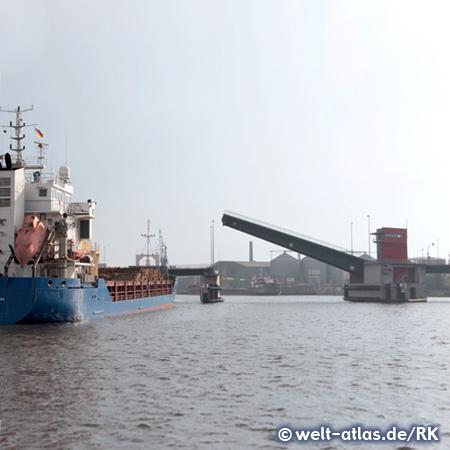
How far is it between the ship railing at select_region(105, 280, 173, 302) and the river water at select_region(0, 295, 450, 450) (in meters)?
12.1

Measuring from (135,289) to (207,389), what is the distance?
1102 inches

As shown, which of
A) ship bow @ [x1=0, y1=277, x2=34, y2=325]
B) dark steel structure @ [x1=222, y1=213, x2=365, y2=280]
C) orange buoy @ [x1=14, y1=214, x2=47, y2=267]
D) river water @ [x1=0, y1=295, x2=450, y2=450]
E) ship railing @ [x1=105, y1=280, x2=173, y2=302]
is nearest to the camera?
river water @ [x1=0, y1=295, x2=450, y2=450]

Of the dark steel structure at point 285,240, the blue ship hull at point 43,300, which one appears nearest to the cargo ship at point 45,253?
the blue ship hull at point 43,300

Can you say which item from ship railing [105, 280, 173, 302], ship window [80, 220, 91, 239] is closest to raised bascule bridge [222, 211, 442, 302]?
ship railing [105, 280, 173, 302]

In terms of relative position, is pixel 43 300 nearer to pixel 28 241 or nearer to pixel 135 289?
pixel 28 241

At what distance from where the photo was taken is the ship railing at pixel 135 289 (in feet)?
110

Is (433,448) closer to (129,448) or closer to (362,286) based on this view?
(129,448)

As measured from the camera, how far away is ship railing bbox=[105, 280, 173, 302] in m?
33.6

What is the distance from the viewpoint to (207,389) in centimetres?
1188

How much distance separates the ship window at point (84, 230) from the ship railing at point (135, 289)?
3.34 m

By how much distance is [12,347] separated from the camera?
1781 cm

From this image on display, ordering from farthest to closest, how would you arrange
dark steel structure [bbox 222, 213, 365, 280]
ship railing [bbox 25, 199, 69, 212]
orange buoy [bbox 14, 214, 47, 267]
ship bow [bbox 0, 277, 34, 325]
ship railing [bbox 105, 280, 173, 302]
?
1. dark steel structure [bbox 222, 213, 365, 280]
2. ship railing [bbox 105, 280, 173, 302]
3. ship railing [bbox 25, 199, 69, 212]
4. orange buoy [bbox 14, 214, 47, 267]
5. ship bow [bbox 0, 277, 34, 325]

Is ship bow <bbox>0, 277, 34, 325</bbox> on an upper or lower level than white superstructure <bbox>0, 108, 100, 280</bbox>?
lower

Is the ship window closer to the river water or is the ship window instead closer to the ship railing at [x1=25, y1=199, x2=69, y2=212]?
the ship railing at [x1=25, y1=199, x2=69, y2=212]
